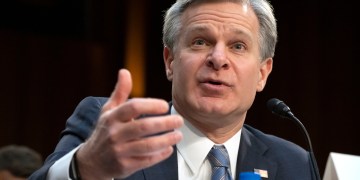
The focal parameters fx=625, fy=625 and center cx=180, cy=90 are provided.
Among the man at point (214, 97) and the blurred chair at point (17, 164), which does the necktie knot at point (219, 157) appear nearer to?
the man at point (214, 97)

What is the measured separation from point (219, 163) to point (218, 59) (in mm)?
335

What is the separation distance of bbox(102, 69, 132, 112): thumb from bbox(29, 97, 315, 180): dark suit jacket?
44 centimetres

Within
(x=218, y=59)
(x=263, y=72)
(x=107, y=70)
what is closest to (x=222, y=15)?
(x=218, y=59)

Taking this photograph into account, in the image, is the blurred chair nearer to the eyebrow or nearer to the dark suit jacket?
the dark suit jacket

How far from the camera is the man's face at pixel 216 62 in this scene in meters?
1.99

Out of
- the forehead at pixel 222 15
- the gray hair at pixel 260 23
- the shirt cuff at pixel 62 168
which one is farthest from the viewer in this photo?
the gray hair at pixel 260 23

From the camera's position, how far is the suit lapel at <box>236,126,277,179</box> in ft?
6.86

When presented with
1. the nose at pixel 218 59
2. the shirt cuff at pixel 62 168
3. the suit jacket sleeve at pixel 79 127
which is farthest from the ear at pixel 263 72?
the shirt cuff at pixel 62 168

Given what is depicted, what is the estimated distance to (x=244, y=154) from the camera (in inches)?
83.8

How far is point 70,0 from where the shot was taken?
5820 mm

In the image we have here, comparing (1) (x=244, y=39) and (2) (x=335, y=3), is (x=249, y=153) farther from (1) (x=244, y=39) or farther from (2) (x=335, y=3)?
(2) (x=335, y=3)

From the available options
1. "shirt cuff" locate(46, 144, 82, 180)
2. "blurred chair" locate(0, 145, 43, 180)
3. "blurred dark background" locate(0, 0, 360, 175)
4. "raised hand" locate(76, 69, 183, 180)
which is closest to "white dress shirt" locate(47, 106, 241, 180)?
"shirt cuff" locate(46, 144, 82, 180)

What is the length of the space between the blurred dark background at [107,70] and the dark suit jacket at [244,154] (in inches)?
130

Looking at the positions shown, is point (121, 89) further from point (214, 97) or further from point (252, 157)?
point (252, 157)
